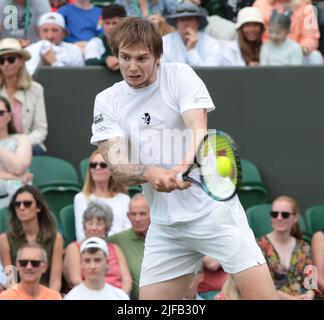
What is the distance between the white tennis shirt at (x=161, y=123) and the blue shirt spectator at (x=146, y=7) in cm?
476

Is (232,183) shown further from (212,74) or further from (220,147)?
(212,74)

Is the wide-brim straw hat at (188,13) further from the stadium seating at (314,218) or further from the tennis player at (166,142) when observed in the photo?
the tennis player at (166,142)

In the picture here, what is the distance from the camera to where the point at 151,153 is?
261 inches

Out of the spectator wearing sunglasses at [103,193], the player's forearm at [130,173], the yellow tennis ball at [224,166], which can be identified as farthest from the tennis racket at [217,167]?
the spectator wearing sunglasses at [103,193]

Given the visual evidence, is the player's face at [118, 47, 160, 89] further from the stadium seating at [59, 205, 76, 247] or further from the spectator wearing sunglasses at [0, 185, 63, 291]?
the stadium seating at [59, 205, 76, 247]

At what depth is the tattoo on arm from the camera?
20.8 ft

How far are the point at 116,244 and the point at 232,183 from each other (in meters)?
3.55

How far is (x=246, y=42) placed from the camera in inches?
436

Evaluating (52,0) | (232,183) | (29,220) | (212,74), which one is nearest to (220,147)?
(232,183)

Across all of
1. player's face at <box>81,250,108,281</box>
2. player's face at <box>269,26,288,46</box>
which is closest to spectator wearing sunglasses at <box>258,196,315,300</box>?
player's face at <box>81,250,108,281</box>

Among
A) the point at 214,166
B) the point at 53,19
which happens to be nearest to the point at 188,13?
the point at 53,19

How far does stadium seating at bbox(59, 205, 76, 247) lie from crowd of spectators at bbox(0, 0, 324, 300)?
0.48 ft

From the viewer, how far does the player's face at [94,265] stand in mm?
8742

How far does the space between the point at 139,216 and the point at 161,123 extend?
3077mm
